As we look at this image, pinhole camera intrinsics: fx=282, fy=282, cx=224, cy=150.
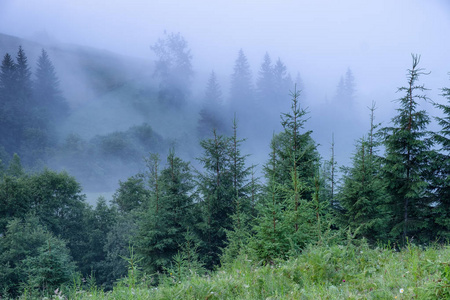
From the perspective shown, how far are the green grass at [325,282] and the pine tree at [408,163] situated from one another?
45.2ft

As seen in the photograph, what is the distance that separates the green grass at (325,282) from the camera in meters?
3.17

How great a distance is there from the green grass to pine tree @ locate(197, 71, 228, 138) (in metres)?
100.0

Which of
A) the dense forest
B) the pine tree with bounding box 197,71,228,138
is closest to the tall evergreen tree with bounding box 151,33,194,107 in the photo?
the pine tree with bounding box 197,71,228,138

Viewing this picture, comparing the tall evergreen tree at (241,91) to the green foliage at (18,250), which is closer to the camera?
the green foliage at (18,250)

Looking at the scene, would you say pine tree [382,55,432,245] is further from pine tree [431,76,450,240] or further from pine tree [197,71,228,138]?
pine tree [197,71,228,138]

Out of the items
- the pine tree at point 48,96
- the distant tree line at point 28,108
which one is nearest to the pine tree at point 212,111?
the distant tree line at point 28,108

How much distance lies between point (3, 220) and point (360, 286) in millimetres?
33708

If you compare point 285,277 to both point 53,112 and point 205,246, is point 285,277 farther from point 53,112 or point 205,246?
point 53,112

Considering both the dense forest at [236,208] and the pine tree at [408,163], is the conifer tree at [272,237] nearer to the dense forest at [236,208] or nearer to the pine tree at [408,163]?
the dense forest at [236,208]

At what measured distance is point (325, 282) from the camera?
13.0 feet

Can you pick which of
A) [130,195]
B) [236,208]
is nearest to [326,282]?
[236,208]

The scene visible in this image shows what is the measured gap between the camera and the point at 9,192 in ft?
96.1

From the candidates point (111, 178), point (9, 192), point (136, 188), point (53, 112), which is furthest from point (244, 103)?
point (9, 192)

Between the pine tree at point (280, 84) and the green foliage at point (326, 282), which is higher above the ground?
the pine tree at point (280, 84)
